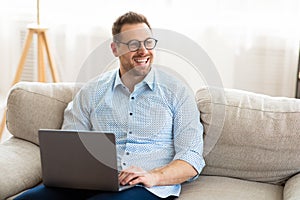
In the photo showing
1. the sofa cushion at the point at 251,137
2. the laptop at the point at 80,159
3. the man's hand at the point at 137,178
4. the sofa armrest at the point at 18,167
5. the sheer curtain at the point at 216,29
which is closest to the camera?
the laptop at the point at 80,159

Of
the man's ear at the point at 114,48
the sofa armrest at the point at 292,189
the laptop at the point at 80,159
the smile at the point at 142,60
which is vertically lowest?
the sofa armrest at the point at 292,189

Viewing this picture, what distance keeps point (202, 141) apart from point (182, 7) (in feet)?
4.53

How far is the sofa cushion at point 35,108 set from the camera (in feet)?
7.79

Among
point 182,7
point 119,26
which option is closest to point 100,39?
point 182,7

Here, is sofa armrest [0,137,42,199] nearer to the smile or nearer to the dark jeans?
the dark jeans

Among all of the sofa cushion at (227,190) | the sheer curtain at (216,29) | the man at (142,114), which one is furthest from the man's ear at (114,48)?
the sheer curtain at (216,29)

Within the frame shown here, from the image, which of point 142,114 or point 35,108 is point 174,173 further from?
point 35,108

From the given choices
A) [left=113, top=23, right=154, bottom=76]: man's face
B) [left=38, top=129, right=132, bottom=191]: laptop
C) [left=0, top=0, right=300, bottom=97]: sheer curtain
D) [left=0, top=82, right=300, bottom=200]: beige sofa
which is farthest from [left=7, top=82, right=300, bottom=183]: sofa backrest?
[left=0, top=0, right=300, bottom=97]: sheer curtain

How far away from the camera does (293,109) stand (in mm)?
2250

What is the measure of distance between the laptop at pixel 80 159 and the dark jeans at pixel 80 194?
0.03m

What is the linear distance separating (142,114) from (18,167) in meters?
0.52

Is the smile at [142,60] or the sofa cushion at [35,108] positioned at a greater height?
the smile at [142,60]

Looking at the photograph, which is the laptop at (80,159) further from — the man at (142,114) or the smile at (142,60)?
the smile at (142,60)

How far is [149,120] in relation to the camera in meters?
2.18
